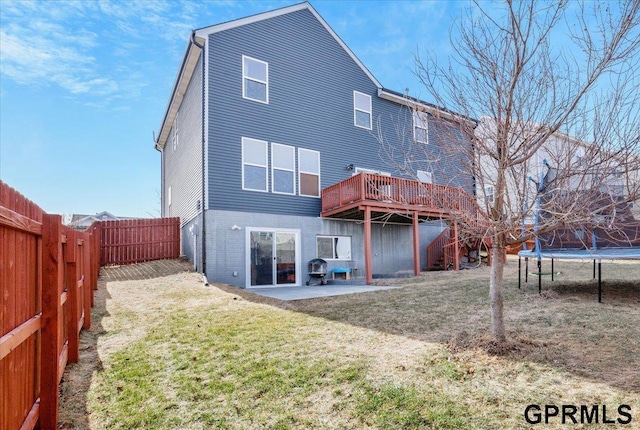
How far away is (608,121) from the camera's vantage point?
11.6ft

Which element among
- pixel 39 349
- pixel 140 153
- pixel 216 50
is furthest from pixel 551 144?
pixel 140 153

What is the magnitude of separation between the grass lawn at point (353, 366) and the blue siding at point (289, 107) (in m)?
5.96

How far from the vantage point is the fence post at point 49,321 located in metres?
2.69

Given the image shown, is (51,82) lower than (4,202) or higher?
higher

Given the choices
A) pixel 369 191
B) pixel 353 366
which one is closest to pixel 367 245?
pixel 369 191

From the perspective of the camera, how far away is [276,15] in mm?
12922

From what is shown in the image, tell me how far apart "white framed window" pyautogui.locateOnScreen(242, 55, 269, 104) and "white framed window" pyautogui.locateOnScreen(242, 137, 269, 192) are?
155 centimetres

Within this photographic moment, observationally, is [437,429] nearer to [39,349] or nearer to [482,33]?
[39,349]

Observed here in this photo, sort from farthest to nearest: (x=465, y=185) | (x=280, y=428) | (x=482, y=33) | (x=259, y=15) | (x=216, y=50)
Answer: (x=259, y=15), (x=216, y=50), (x=465, y=185), (x=482, y=33), (x=280, y=428)

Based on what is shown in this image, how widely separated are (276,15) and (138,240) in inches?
387

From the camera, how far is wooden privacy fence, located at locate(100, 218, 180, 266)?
1351cm

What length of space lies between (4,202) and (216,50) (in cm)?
1092

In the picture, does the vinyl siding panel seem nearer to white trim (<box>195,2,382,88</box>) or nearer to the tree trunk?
white trim (<box>195,2,382,88</box>)

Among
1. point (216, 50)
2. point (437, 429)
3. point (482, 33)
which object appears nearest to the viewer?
point (437, 429)
